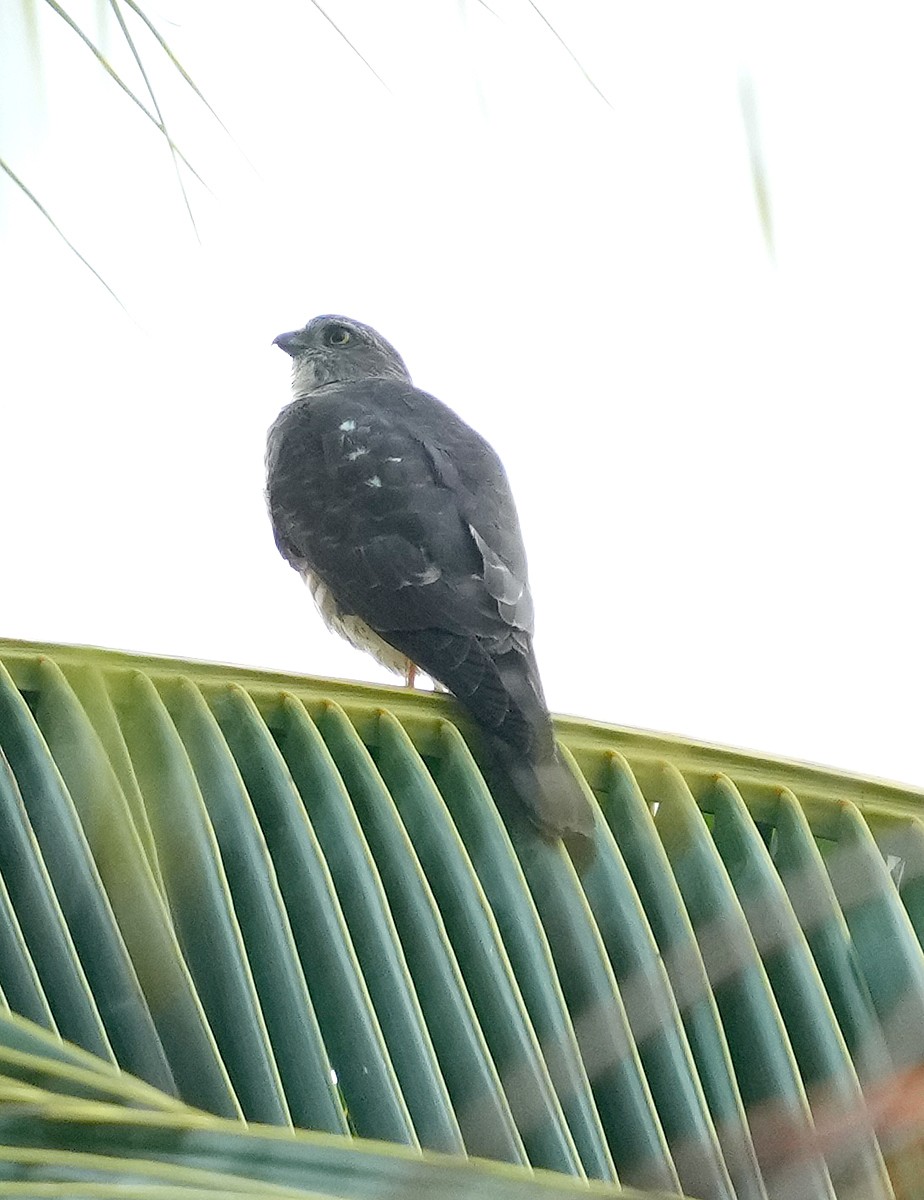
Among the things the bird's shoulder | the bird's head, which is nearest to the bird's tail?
the bird's shoulder

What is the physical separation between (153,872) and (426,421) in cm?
325

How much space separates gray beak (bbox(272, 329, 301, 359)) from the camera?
7059 mm

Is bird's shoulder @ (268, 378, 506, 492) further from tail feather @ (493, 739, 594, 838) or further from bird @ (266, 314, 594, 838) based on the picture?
tail feather @ (493, 739, 594, 838)

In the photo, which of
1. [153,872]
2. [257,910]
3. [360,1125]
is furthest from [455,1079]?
[153,872]

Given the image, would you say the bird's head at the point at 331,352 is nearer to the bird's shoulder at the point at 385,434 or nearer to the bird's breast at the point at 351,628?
the bird's shoulder at the point at 385,434


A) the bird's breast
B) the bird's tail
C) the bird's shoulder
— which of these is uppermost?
the bird's shoulder

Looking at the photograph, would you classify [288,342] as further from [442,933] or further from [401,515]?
[442,933]

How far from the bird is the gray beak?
1021mm

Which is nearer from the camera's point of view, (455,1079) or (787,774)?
(455,1079)

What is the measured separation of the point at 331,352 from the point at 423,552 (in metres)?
2.97

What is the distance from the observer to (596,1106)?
7.16ft

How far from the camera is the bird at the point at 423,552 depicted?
2955 mm

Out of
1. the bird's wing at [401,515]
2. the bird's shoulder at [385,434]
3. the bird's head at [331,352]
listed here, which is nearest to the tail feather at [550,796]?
the bird's wing at [401,515]

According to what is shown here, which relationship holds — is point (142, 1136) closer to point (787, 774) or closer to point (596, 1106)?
point (596, 1106)
